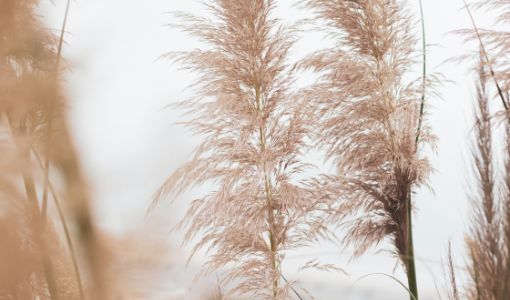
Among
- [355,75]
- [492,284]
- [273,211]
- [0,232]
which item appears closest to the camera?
[0,232]

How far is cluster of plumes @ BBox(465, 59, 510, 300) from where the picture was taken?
889mm

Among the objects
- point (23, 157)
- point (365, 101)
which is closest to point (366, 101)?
point (365, 101)

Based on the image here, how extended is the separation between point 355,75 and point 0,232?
239 centimetres

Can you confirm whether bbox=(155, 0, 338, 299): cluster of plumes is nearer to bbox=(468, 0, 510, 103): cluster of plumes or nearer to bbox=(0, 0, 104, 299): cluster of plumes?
bbox=(468, 0, 510, 103): cluster of plumes

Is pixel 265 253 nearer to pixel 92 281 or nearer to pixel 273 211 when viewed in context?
pixel 273 211

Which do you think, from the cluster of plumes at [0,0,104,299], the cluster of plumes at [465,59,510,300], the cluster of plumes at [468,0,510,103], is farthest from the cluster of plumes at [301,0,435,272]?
the cluster of plumes at [0,0,104,299]

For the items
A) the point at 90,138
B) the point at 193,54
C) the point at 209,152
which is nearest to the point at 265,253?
the point at 209,152

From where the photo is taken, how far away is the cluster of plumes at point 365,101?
2434 millimetres

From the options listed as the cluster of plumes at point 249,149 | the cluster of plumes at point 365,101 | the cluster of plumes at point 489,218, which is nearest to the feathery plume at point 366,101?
the cluster of plumes at point 365,101

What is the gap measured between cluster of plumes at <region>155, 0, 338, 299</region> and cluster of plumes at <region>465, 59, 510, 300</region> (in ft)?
5.20

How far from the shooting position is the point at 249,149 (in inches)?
102

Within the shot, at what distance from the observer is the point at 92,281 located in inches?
7.9

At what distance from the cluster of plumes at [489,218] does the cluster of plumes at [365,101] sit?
1419 millimetres

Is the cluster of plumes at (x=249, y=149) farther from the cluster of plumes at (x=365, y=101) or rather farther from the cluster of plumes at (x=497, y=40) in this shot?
the cluster of plumes at (x=497, y=40)
